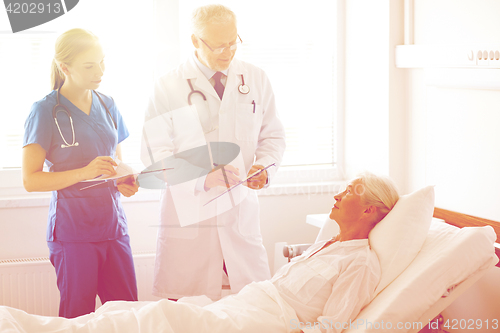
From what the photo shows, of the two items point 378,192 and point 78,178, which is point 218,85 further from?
point 378,192

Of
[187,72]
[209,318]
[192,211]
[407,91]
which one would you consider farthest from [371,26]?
[209,318]

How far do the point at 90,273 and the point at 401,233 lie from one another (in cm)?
122

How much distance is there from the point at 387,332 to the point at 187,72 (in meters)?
1.31

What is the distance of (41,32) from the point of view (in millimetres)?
2768

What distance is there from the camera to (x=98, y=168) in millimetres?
1961

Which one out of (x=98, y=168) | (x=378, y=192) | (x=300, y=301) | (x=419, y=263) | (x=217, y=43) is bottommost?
(x=300, y=301)

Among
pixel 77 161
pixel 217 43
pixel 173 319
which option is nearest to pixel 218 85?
pixel 217 43

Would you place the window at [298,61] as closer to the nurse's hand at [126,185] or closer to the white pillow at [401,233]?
the nurse's hand at [126,185]

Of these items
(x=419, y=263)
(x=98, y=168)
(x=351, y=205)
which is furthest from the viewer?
(x=98, y=168)

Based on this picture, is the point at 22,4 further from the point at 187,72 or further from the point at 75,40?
the point at 187,72

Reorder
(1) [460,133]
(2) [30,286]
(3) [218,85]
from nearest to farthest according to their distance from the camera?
(3) [218,85] → (1) [460,133] → (2) [30,286]

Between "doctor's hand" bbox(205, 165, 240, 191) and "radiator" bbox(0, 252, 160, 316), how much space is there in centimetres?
119

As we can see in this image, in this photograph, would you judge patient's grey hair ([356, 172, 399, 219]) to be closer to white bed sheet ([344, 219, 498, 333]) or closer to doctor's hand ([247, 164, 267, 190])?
white bed sheet ([344, 219, 498, 333])

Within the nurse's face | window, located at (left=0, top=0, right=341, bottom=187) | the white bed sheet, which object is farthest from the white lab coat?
the white bed sheet
